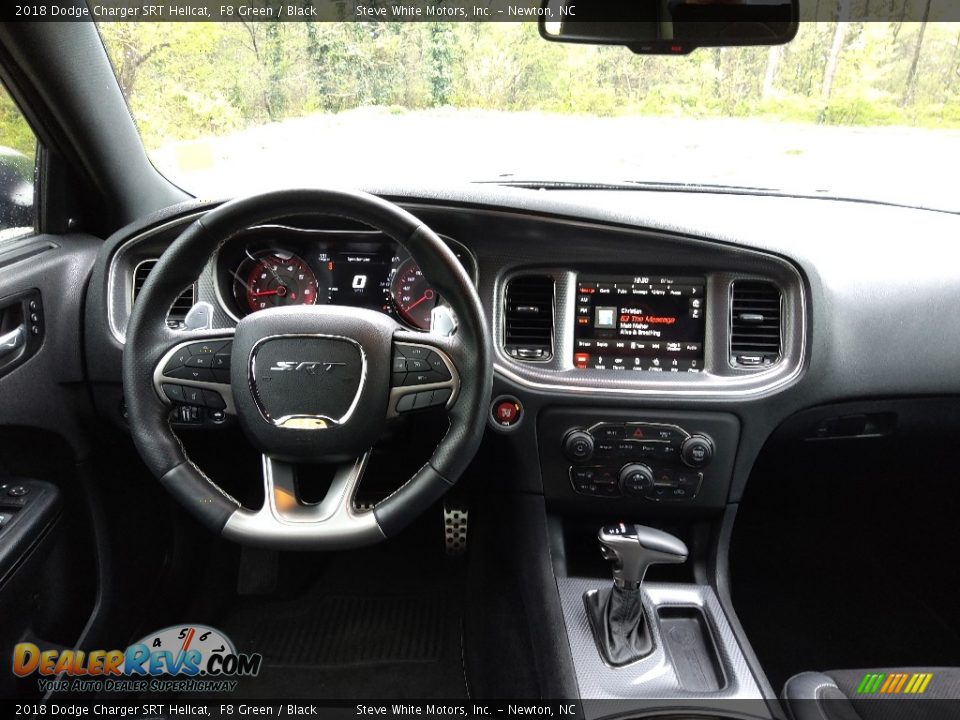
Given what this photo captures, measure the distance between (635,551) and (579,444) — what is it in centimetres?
37

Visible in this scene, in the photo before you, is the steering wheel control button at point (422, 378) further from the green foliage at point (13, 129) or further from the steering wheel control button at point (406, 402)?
the green foliage at point (13, 129)

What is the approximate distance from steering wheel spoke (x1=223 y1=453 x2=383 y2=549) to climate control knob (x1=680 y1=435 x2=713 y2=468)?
3.23 ft

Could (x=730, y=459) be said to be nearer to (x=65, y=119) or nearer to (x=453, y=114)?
(x=453, y=114)

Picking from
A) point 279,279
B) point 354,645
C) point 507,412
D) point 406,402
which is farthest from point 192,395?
point 354,645

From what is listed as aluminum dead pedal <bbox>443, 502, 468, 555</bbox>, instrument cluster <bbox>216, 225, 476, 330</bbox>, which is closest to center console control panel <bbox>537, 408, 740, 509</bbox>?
aluminum dead pedal <bbox>443, 502, 468, 555</bbox>

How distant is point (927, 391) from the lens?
218cm

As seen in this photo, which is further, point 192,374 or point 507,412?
point 507,412

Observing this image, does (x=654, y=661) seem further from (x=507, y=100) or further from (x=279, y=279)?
(x=507, y=100)

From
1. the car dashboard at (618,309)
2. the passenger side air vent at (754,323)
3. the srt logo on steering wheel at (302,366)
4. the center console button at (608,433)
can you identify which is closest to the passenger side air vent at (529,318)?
the car dashboard at (618,309)

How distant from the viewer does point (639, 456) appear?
2.14 m

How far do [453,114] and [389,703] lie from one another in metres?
1.74

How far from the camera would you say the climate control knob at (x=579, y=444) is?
2.12 m

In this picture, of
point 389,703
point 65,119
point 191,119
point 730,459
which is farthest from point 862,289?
point 65,119

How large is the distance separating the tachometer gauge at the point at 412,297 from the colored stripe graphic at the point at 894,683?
4.55 ft
